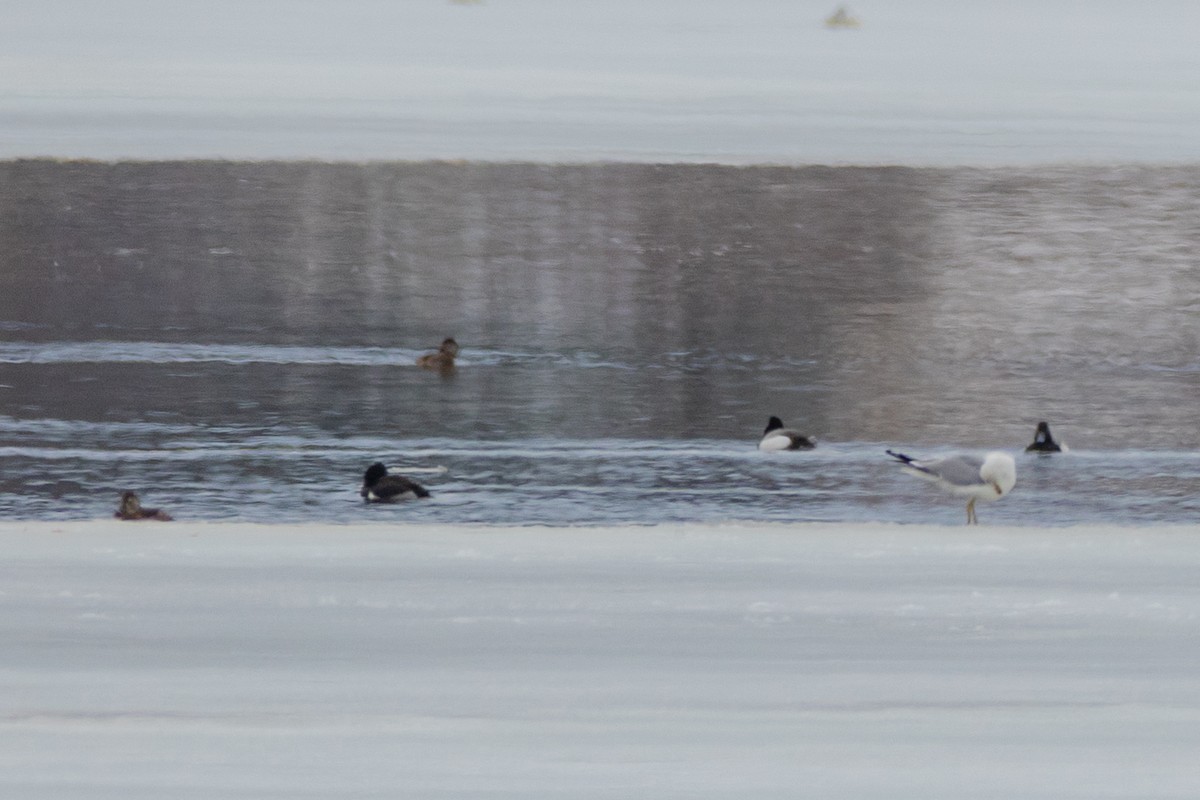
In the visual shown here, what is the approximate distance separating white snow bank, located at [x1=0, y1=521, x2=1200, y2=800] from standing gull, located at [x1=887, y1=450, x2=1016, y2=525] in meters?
2.34

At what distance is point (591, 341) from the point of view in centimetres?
1067

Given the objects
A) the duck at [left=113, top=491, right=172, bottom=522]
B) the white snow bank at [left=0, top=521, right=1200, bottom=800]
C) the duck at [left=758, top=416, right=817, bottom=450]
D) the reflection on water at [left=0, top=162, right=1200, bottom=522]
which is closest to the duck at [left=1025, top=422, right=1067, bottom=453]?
the reflection on water at [left=0, top=162, right=1200, bottom=522]

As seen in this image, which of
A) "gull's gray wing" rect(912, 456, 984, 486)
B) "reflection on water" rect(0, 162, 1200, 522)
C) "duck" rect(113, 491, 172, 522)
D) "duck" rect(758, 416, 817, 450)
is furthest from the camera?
"duck" rect(758, 416, 817, 450)

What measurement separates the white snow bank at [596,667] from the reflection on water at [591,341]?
277 cm

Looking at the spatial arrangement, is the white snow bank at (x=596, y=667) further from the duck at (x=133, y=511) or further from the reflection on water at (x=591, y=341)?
the reflection on water at (x=591, y=341)

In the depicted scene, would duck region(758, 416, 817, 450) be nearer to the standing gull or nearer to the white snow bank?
the standing gull

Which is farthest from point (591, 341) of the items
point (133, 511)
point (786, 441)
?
point (133, 511)

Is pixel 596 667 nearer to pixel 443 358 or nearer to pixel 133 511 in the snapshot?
pixel 133 511

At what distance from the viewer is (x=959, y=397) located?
9.02 metres

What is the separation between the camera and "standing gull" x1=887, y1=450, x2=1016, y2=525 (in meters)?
6.43

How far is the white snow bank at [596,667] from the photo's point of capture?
8.82 ft

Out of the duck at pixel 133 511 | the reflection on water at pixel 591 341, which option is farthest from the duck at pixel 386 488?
the duck at pixel 133 511

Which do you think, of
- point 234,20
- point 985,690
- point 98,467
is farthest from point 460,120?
point 985,690

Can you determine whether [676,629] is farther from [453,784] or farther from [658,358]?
[658,358]
